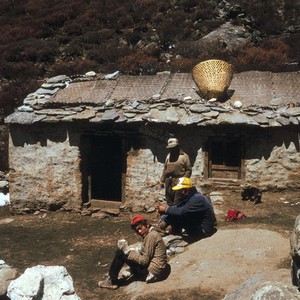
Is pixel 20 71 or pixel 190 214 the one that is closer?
pixel 190 214

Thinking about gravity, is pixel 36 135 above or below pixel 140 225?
above

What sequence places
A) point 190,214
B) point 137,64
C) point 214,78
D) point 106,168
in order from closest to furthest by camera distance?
1. point 190,214
2. point 214,78
3. point 106,168
4. point 137,64

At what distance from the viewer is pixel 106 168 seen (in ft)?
42.9

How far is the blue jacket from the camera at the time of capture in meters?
7.99

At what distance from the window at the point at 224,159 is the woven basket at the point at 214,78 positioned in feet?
4.08

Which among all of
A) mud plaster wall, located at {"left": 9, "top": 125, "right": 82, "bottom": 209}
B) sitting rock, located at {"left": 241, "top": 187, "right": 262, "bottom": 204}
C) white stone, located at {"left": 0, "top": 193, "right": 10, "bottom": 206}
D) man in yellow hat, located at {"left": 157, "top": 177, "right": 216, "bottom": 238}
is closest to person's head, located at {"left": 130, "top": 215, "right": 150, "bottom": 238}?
man in yellow hat, located at {"left": 157, "top": 177, "right": 216, "bottom": 238}

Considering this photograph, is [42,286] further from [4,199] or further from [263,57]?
[263,57]

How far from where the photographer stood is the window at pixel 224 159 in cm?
1139

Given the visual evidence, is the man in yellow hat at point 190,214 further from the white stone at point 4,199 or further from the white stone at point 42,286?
the white stone at point 4,199

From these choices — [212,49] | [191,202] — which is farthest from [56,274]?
[212,49]

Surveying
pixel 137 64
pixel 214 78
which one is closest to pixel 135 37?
pixel 137 64

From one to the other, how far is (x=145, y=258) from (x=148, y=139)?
455cm

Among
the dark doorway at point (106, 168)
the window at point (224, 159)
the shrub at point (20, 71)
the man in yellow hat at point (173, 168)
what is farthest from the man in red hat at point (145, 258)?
the shrub at point (20, 71)

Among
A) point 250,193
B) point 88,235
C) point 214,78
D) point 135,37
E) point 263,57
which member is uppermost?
point 135,37
